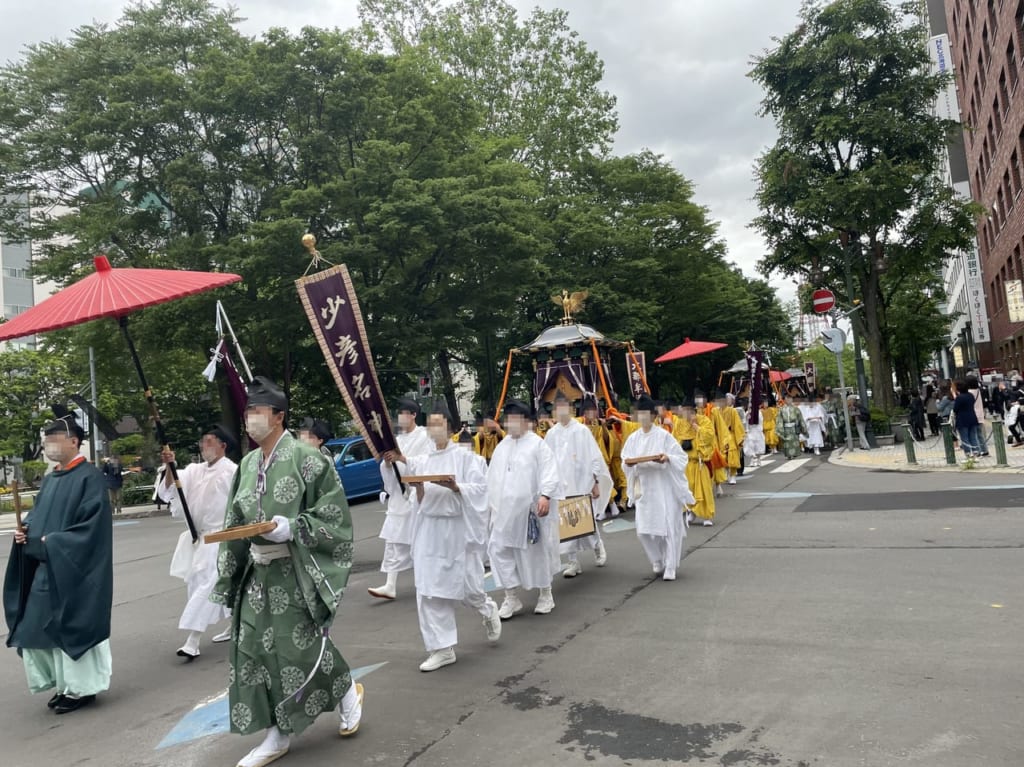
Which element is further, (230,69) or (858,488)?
(230,69)

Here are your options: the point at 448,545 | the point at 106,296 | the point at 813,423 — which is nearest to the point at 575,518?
the point at 448,545

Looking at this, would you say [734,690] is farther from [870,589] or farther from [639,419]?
[639,419]

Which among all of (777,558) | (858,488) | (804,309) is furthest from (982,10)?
(777,558)

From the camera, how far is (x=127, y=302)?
5270 mm

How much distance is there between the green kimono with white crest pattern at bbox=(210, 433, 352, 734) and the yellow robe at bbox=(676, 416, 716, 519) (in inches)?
271

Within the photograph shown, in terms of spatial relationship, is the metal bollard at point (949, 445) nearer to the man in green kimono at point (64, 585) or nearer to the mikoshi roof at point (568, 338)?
the mikoshi roof at point (568, 338)

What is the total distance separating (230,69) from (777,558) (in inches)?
753

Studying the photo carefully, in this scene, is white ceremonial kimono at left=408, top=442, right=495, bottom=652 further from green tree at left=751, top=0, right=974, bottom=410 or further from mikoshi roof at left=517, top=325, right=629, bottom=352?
green tree at left=751, top=0, right=974, bottom=410

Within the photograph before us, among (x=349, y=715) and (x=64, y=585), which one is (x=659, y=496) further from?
(x=64, y=585)

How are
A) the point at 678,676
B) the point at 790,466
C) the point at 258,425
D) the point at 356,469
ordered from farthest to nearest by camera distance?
the point at 356,469 → the point at 790,466 → the point at 678,676 → the point at 258,425

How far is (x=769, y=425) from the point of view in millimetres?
23234

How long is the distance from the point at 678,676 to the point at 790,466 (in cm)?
1460

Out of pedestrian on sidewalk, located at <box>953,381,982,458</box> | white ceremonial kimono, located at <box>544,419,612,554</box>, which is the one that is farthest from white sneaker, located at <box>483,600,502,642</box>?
pedestrian on sidewalk, located at <box>953,381,982,458</box>

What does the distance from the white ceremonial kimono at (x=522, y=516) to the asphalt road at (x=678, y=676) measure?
1.18ft
